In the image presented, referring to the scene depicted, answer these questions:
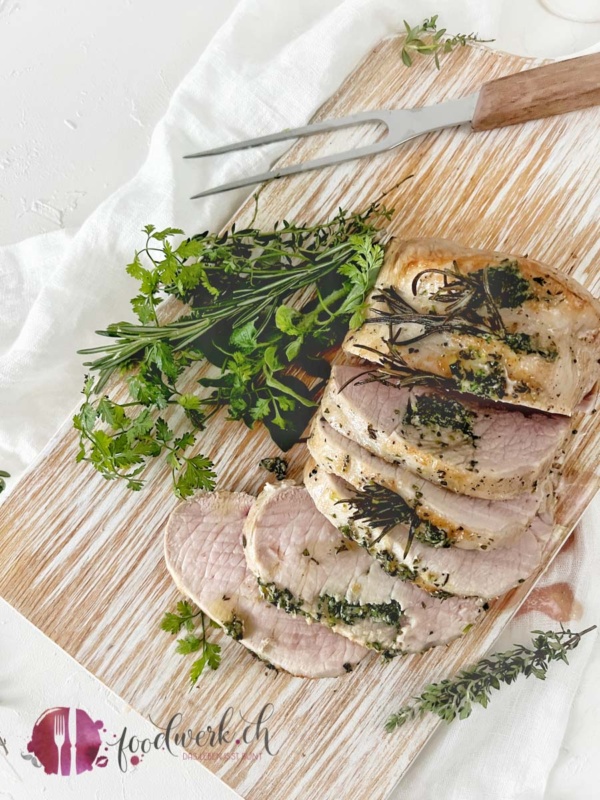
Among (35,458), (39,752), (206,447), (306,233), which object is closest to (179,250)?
(306,233)

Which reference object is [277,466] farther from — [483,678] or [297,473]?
[483,678]

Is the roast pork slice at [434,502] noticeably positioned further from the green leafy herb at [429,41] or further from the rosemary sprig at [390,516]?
the green leafy herb at [429,41]

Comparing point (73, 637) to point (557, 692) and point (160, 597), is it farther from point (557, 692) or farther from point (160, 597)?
point (557, 692)

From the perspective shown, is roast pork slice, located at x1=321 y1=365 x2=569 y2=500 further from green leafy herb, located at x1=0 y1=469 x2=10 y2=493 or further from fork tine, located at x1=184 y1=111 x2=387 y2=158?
green leafy herb, located at x1=0 y1=469 x2=10 y2=493

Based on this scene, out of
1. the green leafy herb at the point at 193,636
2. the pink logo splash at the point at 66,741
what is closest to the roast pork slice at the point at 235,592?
the green leafy herb at the point at 193,636

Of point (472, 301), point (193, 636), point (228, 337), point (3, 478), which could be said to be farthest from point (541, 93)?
point (3, 478)
